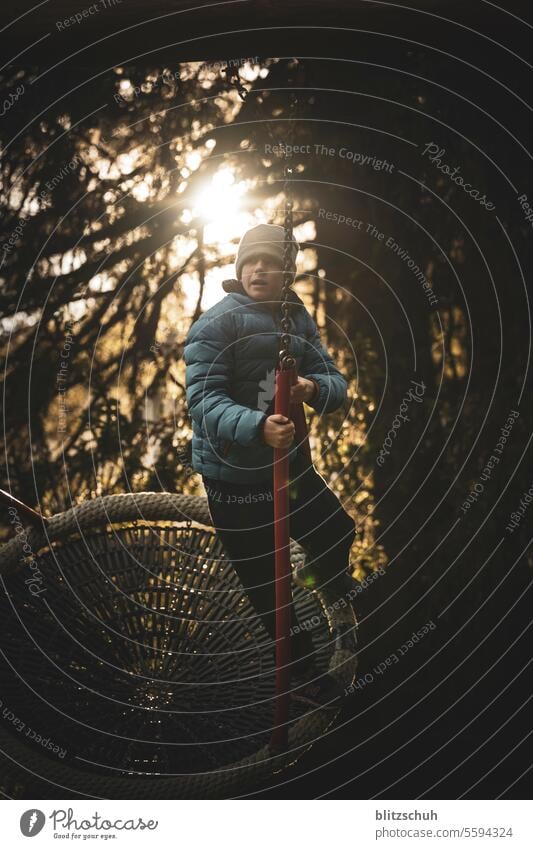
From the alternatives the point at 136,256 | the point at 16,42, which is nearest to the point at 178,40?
the point at 16,42

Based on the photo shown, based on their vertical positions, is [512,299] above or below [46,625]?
above

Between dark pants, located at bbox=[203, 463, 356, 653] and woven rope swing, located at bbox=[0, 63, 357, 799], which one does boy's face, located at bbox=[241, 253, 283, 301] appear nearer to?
woven rope swing, located at bbox=[0, 63, 357, 799]

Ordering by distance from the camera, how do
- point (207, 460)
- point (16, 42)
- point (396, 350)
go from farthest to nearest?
A: point (396, 350), point (16, 42), point (207, 460)

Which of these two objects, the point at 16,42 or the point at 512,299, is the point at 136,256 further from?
the point at 512,299

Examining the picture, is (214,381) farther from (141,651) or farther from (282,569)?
(141,651)

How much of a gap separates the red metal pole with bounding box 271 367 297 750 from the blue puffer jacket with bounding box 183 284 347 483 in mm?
Answer: 41

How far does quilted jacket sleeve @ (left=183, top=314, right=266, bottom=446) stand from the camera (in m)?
1.66

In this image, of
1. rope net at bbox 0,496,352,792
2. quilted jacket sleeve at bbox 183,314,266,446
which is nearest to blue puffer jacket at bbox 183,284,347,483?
quilted jacket sleeve at bbox 183,314,266,446

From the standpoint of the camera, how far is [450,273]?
2.03m

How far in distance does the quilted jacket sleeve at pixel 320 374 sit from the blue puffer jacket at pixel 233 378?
0.09 meters

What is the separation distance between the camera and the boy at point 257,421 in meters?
1.67

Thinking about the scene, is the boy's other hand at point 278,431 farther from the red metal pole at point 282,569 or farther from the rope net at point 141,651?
the rope net at point 141,651

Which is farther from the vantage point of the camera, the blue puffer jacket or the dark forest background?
the dark forest background

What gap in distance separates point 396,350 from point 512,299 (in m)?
0.29
